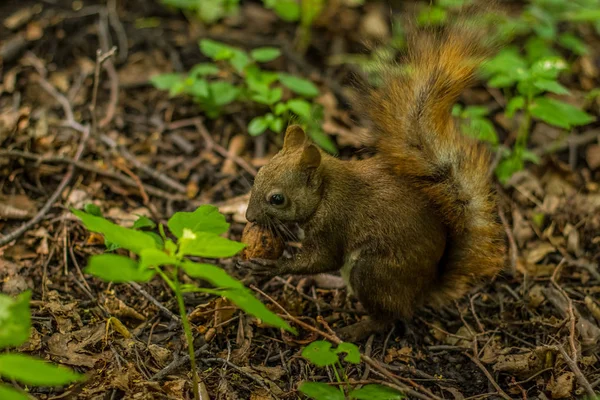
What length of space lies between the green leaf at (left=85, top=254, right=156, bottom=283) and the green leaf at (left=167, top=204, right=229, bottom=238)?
0.37 metres

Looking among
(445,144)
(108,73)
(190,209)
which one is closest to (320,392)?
(445,144)

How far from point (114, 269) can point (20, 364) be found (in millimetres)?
394

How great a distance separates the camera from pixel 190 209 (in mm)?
4117

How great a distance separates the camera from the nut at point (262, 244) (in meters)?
3.33

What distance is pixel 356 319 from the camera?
11.6 ft

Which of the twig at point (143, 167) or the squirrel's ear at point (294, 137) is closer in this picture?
the squirrel's ear at point (294, 137)

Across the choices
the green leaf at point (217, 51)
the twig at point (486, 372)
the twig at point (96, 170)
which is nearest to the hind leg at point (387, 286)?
the twig at point (486, 372)

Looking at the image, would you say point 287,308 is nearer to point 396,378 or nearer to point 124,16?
point 396,378

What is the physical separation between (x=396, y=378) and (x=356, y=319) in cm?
64

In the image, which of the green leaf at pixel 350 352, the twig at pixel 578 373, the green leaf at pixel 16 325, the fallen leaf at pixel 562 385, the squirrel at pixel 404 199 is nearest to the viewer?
the green leaf at pixel 16 325

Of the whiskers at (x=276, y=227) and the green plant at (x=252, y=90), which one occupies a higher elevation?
the green plant at (x=252, y=90)

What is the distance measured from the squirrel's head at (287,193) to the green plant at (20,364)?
1.36 meters

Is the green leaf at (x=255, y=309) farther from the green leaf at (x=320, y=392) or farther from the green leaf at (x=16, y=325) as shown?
the green leaf at (x=16, y=325)

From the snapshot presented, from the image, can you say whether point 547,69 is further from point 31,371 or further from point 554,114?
point 31,371
